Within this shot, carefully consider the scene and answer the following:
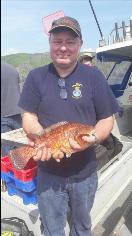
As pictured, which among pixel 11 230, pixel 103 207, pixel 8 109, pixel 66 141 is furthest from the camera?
pixel 8 109

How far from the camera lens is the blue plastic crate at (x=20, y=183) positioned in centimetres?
377

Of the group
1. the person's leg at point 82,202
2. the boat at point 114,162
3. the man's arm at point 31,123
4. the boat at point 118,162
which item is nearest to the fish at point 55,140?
the man's arm at point 31,123

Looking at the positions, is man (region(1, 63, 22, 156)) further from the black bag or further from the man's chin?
the man's chin

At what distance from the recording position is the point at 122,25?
7.06m

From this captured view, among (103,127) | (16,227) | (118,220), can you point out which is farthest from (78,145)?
(118,220)

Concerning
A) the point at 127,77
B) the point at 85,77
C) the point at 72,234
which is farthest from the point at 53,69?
the point at 127,77

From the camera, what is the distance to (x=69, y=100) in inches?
102

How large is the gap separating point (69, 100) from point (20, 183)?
1.60 m

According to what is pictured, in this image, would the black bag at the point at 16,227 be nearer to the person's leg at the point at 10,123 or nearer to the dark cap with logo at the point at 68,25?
the person's leg at the point at 10,123

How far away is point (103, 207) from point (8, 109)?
202 cm

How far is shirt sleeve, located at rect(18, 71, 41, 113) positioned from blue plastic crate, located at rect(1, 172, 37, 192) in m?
1.34

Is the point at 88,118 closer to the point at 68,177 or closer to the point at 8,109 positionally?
the point at 68,177

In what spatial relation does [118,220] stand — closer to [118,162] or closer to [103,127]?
[118,162]

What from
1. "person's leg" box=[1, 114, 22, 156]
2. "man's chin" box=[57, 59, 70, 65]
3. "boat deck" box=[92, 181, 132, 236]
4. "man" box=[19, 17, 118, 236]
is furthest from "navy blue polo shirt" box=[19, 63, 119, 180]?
"person's leg" box=[1, 114, 22, 156]
